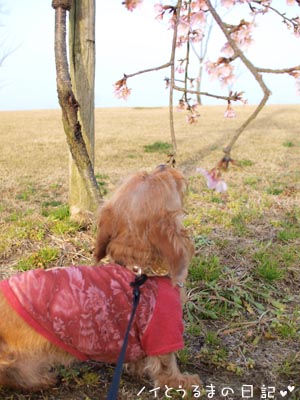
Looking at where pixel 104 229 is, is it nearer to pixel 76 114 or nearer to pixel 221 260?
pixel 76 114

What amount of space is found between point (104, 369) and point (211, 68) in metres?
2.15

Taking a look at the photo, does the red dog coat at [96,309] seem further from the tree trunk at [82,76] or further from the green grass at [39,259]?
the tree trunk at [82,76]

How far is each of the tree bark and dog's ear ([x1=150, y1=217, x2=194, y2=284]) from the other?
2.03 metres

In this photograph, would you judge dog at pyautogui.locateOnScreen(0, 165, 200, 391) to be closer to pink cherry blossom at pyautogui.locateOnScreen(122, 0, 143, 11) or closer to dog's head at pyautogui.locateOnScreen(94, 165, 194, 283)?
dog's head at pyautogui.locateOnScreen(94, 165, 194, 283)

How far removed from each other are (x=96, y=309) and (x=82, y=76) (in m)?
2.90

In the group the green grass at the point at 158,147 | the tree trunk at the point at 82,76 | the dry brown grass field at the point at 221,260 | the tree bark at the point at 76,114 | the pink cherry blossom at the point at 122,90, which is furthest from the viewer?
the green grass at the point at 158,147

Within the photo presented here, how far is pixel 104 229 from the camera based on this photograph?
2.21 meters

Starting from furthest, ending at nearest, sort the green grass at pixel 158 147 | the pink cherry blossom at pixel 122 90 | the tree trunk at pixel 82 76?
the green grass at pixel 158 147, the tree trunk at pixel 82 76, the pink cherry blossom at pixel 122 90

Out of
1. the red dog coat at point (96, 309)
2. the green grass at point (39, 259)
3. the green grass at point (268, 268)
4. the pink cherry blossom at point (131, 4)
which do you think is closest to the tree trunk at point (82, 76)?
the green grass at point (39, 259)

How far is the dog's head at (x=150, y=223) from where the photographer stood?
2.07 meters

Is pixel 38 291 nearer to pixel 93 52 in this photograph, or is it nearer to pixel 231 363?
pixel 231 363

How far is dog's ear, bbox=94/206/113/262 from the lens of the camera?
2.17m

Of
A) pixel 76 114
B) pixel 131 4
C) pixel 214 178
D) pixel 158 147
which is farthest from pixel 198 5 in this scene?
pixel 158 147

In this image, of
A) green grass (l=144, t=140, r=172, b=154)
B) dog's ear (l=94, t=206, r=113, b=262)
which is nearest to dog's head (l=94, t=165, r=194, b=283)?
dog's ear (l=94, t=206, r=113, b=262)
